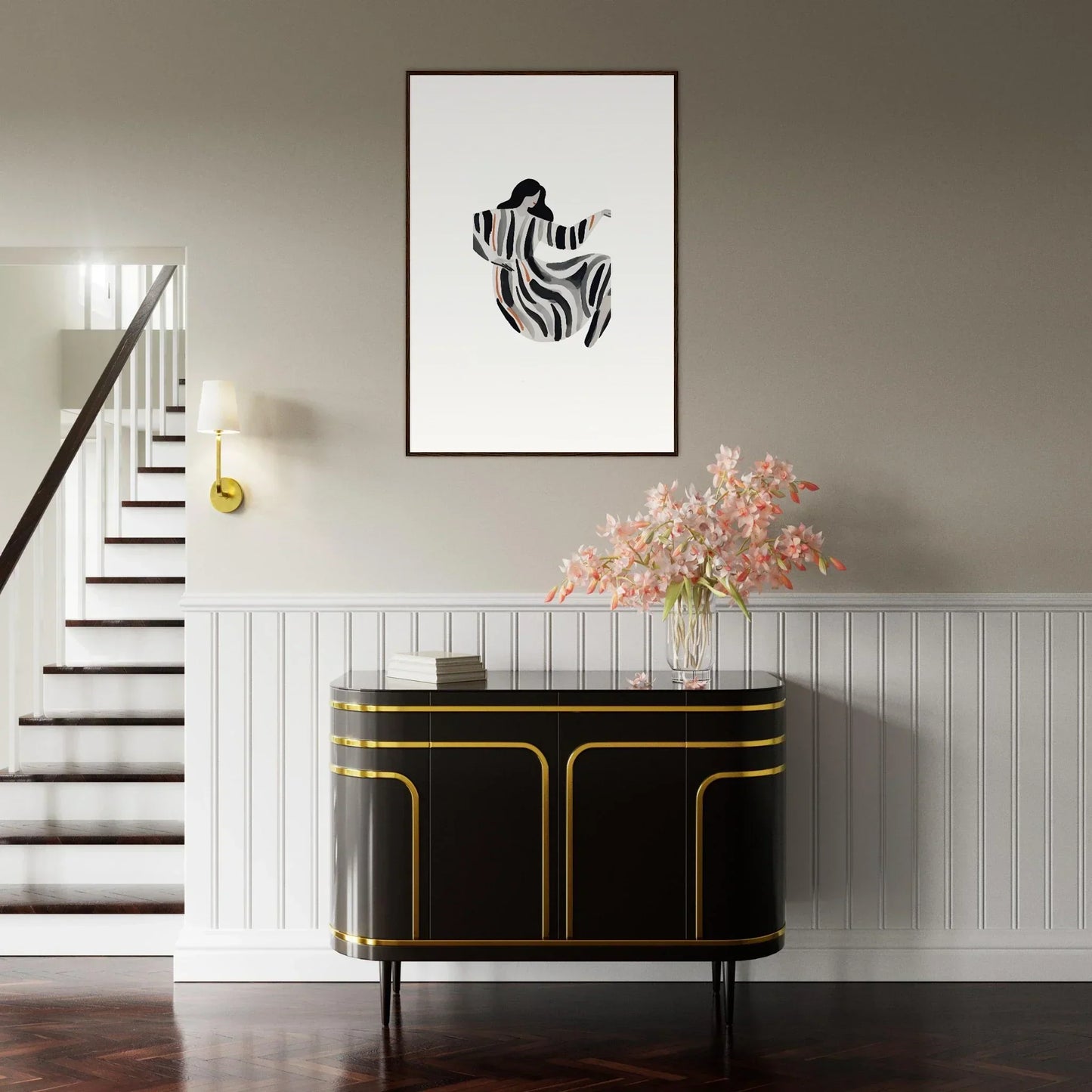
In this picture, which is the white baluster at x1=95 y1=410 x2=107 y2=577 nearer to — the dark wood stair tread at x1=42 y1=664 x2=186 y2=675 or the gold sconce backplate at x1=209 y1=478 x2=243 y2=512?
the dark wood stair tread at x1=42 y1=664 x2=186 y2=675

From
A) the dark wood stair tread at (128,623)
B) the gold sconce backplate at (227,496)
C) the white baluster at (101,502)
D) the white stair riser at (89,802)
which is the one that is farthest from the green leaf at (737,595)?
the white baluster at (101,502)

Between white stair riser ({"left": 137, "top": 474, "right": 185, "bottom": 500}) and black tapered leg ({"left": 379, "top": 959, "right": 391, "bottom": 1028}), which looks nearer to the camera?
black tapered leg ({"left": 379, "top": 959, "right": 391, "bottom": 1028})

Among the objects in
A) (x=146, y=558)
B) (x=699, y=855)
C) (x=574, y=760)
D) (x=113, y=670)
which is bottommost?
(x=699, y=855)

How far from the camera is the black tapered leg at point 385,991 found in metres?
Answer: 3.02

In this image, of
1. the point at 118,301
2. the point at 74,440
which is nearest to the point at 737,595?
the point at 74,440

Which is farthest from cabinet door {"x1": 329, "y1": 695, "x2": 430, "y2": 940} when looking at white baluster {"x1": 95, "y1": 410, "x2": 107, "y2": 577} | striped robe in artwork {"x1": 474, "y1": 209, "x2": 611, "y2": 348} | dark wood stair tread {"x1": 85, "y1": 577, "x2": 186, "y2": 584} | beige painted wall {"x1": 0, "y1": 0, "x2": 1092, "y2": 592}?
white baluster {"x1": 95, "y1": 410, "x2": 107, "y2": 577}

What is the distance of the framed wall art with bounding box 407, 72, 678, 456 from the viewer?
11.4 ft

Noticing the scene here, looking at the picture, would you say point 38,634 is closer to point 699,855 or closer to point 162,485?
point 162,485

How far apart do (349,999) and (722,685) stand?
142cm

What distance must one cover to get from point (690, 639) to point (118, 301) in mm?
4758

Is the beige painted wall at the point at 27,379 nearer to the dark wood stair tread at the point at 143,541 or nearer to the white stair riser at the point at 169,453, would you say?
the white stair riser at the point at 169,453

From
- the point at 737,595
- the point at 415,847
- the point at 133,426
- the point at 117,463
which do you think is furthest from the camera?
the point at 133,426

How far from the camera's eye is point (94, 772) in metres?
3.86

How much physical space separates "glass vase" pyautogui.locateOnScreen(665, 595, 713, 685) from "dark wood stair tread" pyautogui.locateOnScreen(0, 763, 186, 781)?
1754mm
